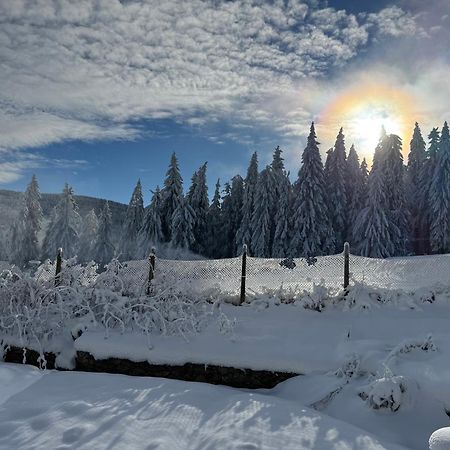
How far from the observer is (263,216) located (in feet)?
143

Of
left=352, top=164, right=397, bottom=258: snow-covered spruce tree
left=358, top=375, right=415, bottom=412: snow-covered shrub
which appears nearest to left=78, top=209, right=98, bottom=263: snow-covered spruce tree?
left=352, top=164, right=397, bottom=258: snow-covered spruce tree

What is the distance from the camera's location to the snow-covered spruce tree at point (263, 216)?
142ft

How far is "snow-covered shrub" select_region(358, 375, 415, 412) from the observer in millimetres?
5535

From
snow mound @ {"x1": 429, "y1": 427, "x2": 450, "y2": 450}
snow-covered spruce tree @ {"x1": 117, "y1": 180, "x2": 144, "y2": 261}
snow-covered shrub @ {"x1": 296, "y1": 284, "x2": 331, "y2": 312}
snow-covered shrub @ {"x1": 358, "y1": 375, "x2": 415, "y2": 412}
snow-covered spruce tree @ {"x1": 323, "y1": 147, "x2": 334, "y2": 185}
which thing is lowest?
snow-covered shrub @ {"x1": 358, "y1": 375, "x2": 415, "y2": 412}

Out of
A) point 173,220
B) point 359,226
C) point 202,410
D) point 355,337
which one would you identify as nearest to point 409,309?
point 355,337

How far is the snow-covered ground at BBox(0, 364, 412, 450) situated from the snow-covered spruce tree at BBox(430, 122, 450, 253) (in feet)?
125

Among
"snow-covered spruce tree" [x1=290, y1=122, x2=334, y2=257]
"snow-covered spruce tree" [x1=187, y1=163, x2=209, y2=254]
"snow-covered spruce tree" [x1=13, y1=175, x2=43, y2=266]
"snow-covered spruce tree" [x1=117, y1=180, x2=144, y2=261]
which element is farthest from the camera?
"snow-covered spruce tree" [x1=117, y1=180, x2=144, y2=261]

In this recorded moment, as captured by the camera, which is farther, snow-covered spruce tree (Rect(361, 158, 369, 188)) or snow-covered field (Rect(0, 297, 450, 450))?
snow-covered spruce tree (Rect(361, 158, 369, 188))

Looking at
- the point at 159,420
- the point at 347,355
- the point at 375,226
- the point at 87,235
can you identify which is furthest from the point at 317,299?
the point at 87,235

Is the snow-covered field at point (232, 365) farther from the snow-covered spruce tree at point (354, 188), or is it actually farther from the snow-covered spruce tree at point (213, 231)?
the snow-covered spruce tree at point (213, 231)

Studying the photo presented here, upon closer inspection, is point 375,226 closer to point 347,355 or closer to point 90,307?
point 90,307

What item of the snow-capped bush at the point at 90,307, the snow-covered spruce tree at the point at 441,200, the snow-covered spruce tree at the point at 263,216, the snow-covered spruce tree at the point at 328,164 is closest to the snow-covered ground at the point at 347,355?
the snow-capped bush at the point at 90,307

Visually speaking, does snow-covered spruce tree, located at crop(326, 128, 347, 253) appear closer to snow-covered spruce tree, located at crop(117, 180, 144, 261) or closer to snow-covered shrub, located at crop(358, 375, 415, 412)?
snow-covered spruce tree, located at crop(117, 180, 144, 261)

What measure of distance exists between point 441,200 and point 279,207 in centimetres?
1468
